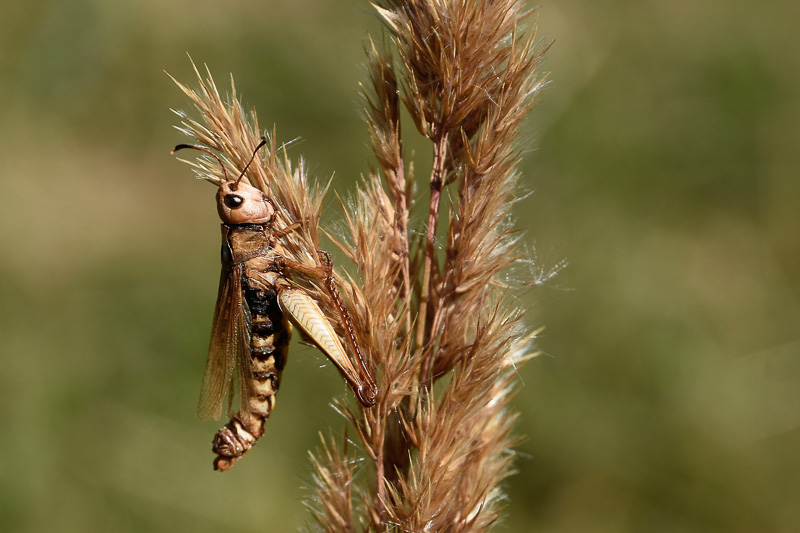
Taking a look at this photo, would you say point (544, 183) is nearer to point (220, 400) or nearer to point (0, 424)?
point (220, 400)

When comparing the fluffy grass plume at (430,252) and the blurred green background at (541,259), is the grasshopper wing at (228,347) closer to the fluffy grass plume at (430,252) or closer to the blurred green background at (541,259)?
the fluffy grass plume at (430,252)

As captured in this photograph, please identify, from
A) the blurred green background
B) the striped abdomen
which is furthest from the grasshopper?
the blurred green background

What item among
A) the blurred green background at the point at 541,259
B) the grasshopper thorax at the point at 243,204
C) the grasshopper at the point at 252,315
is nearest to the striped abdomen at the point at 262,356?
the grasshopper at the point at 252,315

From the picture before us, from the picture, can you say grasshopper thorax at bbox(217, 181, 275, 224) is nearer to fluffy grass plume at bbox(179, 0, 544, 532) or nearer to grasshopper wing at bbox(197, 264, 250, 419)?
fluffy grass plume at bbox(179, 0, 544, 532)

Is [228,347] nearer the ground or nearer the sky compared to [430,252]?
nearer the ground

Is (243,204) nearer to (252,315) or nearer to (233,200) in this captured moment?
(233,200)

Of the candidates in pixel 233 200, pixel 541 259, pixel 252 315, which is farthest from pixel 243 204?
pixel 541 259

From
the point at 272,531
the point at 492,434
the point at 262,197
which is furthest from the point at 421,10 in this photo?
the point at 272,531

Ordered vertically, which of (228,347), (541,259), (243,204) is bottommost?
(228,347)

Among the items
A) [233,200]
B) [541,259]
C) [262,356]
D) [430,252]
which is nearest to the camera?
[430,252]
